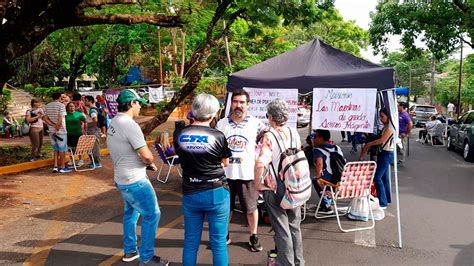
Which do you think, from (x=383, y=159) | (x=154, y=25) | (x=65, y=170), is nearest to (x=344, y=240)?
(x=383, y=159)

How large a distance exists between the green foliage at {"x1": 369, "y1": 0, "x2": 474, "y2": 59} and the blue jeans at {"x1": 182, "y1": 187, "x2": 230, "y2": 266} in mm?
15479

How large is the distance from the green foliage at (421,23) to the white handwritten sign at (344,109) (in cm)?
1282

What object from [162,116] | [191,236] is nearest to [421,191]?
[191,236]

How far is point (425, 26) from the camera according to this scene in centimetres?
1725

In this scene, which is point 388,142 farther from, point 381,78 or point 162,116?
point 162,116

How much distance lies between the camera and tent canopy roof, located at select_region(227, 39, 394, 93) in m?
5.02

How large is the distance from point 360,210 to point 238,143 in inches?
91.2

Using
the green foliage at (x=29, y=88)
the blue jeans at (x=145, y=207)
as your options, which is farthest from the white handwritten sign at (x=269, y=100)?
the green foliage at (x=29, y=88)

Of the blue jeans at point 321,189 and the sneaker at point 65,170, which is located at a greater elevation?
the blue jeans at point 321,189

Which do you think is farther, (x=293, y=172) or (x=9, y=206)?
(x=9, y=206)

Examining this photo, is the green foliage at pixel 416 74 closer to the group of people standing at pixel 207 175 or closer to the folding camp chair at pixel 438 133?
the folding camp chair at pixel 438 133

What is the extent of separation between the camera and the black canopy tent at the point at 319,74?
493cm

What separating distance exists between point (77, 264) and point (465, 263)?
4108 millimetres

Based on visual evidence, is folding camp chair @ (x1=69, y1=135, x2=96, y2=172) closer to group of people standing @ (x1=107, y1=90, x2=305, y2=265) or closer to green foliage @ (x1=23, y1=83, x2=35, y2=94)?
group of people standing @ (x1=107, y1=90, x2=305, y2=265)
